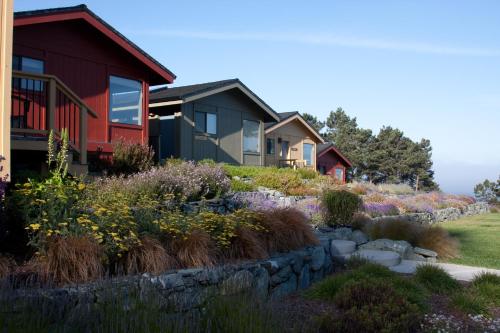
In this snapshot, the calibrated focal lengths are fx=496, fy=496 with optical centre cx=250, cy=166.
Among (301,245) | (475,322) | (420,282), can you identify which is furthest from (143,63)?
(475,322)

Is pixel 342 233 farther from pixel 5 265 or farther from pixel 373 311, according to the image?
pixel 5 265

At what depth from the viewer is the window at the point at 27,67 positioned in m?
11.0

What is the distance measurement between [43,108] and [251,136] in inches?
462

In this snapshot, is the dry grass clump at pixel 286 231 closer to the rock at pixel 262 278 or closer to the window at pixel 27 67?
the rock at pixel 262 278

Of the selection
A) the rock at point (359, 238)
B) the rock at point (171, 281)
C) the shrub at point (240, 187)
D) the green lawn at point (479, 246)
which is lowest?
the green lawn at point (479, 246)

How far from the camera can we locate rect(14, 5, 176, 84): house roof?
Result: 11023mm

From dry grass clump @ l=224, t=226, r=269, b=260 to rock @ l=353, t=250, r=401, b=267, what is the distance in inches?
84.6

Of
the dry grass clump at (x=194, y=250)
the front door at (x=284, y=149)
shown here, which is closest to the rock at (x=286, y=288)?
the dry grass clump at (x=194, y=250)

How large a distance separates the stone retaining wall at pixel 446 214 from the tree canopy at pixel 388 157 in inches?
936

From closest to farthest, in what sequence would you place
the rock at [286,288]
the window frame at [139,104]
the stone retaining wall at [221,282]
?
the stone retaining wall at [221,282]
the rock at [286,288]
the window frame at [139,104]

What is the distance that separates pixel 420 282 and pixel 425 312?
1134 millimetres

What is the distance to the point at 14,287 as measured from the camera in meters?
4.04

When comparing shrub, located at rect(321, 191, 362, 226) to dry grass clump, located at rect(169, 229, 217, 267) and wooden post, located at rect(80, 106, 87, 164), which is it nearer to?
wooden post, located at rect(80, 106, 87, 164)

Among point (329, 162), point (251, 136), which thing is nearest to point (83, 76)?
point (251, 136)
